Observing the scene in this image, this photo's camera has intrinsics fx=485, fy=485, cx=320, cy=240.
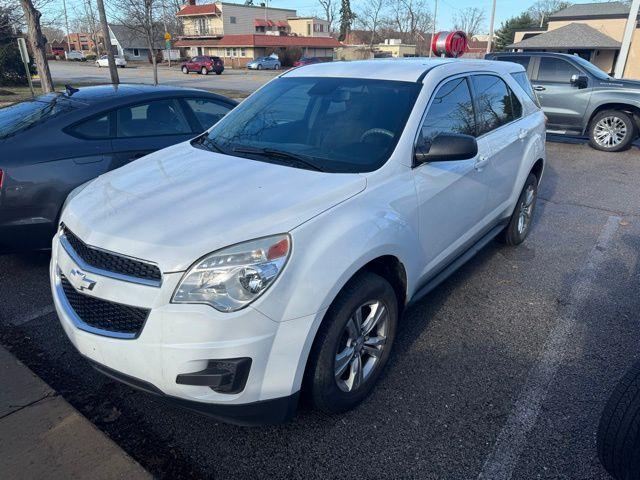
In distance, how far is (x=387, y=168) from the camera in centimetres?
271

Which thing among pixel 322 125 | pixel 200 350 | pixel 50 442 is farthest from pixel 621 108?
pixel 50 442

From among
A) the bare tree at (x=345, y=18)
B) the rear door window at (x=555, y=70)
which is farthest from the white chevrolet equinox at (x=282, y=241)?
the bare tree at (x=345, y=18)

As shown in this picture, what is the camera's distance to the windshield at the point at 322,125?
2.86 meters

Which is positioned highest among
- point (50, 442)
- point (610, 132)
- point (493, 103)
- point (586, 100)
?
point (493, 103)

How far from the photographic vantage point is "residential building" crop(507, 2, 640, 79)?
26.2 m

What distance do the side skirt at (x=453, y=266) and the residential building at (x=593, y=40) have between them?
27.6 m

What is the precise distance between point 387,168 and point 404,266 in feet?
1.86

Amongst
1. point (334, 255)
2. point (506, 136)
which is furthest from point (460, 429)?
point (506, 136)

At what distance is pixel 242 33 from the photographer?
68.6m

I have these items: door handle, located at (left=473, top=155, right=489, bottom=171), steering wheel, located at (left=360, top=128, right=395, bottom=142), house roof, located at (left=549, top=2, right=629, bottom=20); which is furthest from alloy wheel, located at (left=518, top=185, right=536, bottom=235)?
house roof, located at (left=549, top=2, right=629, bottom=20)

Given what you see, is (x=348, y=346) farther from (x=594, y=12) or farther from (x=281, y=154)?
(x=594, y=12)

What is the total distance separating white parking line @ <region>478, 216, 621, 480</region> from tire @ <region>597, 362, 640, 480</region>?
443 millimetres

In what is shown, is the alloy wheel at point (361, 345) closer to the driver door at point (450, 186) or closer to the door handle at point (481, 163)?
the driver door at point (450, 186)

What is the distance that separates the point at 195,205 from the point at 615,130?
10.3 m
